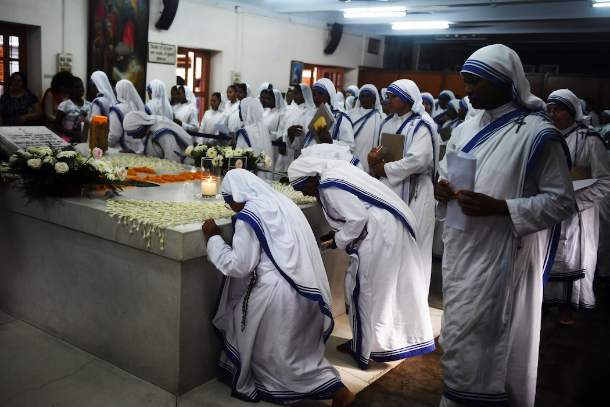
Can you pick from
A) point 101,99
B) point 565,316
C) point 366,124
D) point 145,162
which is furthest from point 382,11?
point 565,316

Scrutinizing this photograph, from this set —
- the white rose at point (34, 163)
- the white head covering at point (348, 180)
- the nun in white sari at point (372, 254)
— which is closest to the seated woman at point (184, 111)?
the white rose at point (34, 163)

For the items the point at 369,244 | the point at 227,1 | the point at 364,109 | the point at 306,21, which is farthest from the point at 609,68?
the point at 369,244

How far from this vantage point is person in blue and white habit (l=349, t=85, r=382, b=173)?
6086 mm

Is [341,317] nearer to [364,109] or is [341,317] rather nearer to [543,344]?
[543,344]

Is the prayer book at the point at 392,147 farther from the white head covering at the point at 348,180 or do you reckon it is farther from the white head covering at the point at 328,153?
the white head covering at the point at 348,180

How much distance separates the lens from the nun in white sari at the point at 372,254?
299 centimetres

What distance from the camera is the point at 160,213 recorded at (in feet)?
9.33

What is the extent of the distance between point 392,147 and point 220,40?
8.11 m

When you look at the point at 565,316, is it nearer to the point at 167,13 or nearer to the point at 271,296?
the point at 271,296

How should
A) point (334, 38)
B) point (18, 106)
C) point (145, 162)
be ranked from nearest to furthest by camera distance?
point (145, 162) < point (18, 106) < point (334, 38)

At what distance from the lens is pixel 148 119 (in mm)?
4809

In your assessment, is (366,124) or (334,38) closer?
(366,124)

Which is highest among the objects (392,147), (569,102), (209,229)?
(569,102)

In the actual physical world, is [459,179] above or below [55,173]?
above
